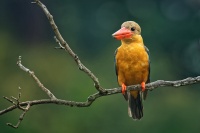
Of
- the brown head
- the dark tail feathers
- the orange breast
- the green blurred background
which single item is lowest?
the dark tail feathers

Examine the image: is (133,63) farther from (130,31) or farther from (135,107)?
(135,107)

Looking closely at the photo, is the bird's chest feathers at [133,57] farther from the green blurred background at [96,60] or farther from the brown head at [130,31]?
the green blurred background at [96,60]

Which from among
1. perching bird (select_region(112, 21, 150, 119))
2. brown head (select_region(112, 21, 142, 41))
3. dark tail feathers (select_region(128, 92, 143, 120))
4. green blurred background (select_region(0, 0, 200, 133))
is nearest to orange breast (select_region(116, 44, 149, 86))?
perching bird (select_region(112, 21, 150, 119))

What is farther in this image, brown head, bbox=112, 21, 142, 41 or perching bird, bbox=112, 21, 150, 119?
perching bird, bbox=112, 21, 150, 119

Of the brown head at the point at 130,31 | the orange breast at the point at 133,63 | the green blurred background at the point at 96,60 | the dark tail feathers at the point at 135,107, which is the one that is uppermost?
the green blurred background at the point at 96,60

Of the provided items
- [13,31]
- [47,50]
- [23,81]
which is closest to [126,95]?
[23,81]

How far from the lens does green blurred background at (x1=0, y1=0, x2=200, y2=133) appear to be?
2269 cm

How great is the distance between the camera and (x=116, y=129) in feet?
73.1

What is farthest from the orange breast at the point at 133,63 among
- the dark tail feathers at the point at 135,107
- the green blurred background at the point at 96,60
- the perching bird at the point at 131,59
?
the green blurred background at the point at 96,60

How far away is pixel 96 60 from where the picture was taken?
26.6 metres

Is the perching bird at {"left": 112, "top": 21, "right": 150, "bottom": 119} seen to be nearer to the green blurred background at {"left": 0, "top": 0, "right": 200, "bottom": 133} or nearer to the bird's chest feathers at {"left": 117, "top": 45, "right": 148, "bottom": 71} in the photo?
the bird's chest feathers at {"left": 117, "top": 45, "right": 148, "bottom": 71}

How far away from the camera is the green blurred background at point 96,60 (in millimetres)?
22688

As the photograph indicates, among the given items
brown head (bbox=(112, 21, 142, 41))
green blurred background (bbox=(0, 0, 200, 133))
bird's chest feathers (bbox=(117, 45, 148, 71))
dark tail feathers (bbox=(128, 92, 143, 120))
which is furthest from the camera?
green blurred background (bbox=(0, 0, 200, 133))

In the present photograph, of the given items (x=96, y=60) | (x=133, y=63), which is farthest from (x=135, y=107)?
(x=96, y=60)
